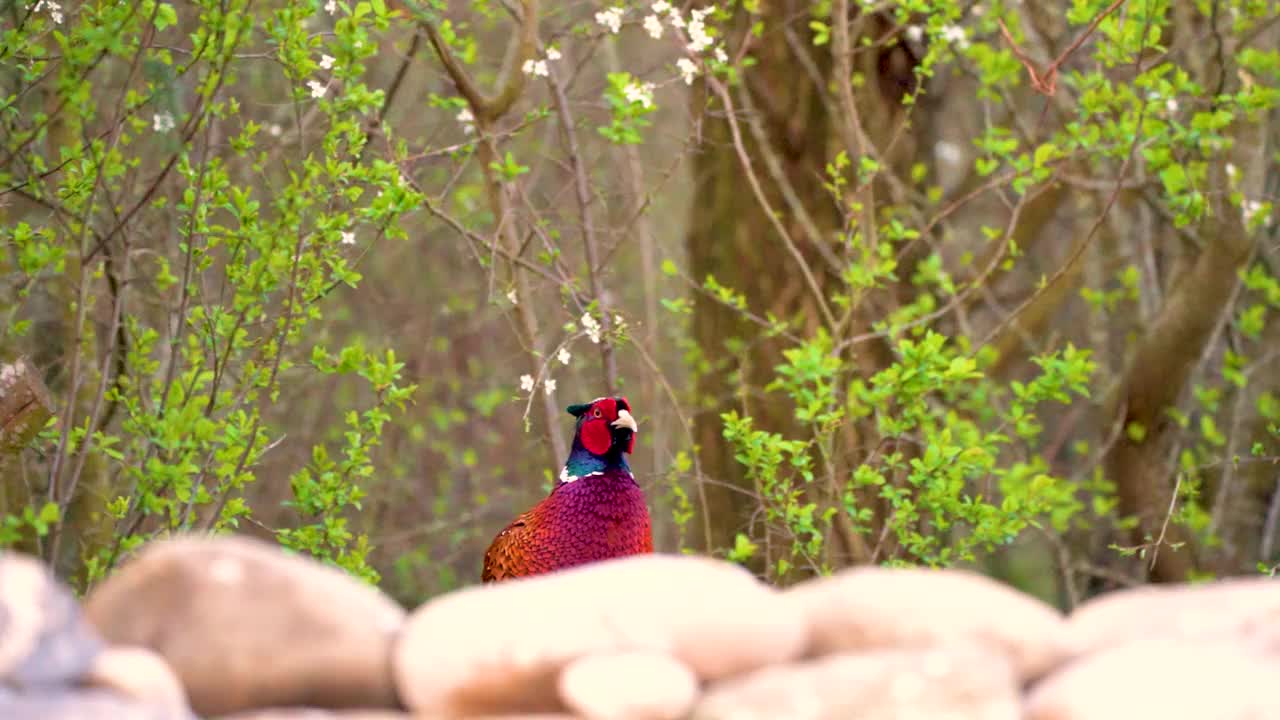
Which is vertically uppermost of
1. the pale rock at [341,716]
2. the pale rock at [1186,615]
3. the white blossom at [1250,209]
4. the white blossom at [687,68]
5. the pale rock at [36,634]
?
the white blossom at [687,68]

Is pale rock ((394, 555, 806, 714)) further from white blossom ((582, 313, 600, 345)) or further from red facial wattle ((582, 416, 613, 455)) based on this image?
white blossom ((582, 313, 600, 345))

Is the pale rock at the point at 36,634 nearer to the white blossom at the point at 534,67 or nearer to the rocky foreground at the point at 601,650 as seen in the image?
the rocky foreground at the point at 601,650

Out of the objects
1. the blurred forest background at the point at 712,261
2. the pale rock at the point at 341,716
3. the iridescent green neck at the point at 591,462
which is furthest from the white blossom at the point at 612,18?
the pale rock at the point at 341,716

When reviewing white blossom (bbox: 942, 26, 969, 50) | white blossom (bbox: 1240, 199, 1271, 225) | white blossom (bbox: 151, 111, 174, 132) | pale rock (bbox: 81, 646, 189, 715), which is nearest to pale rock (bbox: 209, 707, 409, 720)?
pale rock (bbox: 81, 646, 189, 715)

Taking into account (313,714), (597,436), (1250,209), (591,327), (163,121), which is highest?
(163,121)

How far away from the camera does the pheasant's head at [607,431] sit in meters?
4.64

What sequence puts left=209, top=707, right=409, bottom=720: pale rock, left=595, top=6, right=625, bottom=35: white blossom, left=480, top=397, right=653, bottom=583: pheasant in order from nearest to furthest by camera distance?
left=209, top=707, right=409, bottom=720: pale rock → left=480, top=397, right=653, bottom=583: pheasant → left=595, top=6, right=625, bottom=35: white blossom

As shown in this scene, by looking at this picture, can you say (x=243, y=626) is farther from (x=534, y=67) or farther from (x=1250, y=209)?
(x=1250, y=209)

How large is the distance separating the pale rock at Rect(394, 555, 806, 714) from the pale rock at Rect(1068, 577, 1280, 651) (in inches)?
21.2

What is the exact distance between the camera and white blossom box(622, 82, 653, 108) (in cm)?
493

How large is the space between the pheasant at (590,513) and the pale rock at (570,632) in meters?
1.89

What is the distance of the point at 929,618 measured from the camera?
2.61 meters

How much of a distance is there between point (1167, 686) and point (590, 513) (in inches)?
91.6

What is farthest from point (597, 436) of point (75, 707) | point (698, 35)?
point (75, 707)
